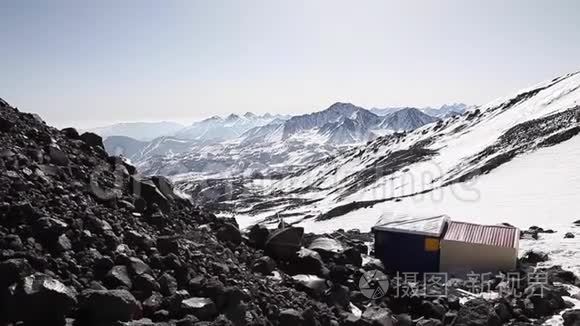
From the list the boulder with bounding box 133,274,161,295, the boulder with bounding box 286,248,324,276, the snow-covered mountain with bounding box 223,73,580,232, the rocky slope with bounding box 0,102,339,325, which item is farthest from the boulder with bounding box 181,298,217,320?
the snow-covered mountain with bounding box 223,73,580,232

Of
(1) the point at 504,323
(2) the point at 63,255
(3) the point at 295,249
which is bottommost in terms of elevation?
(1) the point at 504,323

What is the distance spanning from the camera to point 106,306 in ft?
26.6

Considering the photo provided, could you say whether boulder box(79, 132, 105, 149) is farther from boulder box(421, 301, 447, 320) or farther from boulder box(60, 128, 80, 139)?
boulder box(421, 301, 447, 320)

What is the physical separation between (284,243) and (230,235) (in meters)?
1.91

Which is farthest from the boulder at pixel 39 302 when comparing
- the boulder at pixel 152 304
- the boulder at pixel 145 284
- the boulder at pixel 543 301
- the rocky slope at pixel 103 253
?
the boulder at pixel 543 301

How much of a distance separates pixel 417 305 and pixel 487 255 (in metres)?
5.27

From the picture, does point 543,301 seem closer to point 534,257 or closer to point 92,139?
point 534,257

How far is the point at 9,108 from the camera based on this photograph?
14742mm

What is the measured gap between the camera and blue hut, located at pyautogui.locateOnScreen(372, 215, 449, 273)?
1789 centimetres

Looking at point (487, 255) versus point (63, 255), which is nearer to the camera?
point (63, 255)

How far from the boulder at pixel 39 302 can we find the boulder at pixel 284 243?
8173mm

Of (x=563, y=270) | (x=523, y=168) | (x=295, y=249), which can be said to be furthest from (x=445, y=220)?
(x=523, y=168)

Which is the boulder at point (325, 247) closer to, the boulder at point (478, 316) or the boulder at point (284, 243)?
the boulder at point (284, 243)

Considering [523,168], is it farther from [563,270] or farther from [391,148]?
[391,148]
